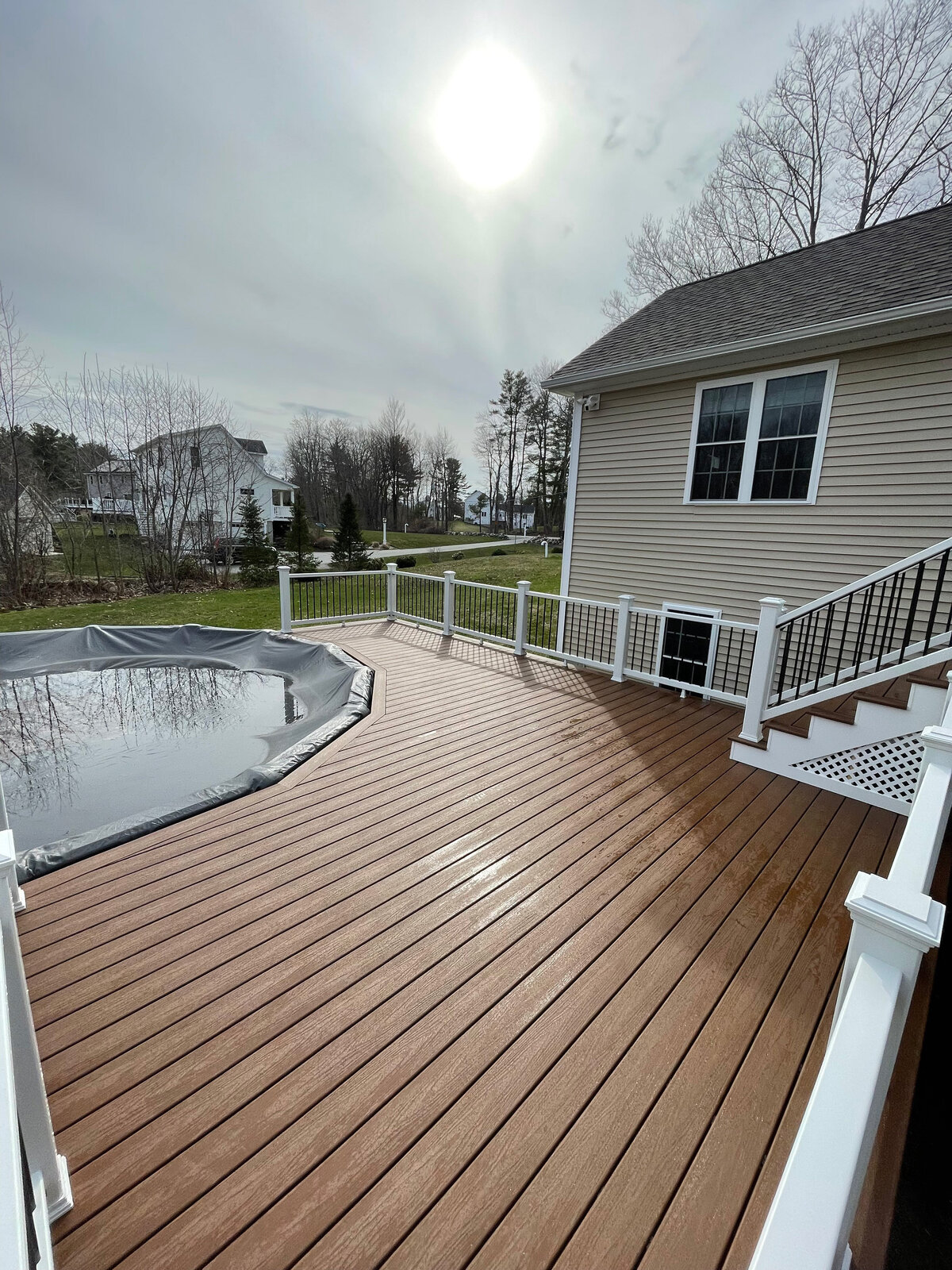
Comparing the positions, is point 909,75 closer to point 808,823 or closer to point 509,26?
point 509,26

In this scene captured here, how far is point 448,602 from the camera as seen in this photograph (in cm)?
720

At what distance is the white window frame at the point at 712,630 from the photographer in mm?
5008

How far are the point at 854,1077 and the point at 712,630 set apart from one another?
5.54 metres

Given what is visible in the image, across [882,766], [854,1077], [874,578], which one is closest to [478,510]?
[874,578]

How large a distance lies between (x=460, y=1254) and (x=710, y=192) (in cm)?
1614

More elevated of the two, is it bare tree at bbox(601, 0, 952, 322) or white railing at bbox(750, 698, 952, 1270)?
bare tree at bbox(601, 0, 952, 322)

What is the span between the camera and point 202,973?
1.93m

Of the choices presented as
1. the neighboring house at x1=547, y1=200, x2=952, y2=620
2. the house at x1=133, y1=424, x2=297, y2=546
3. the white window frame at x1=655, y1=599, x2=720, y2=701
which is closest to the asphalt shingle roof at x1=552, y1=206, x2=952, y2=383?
the neighboring house at x1=547, y1=200, x2=952, y2=620

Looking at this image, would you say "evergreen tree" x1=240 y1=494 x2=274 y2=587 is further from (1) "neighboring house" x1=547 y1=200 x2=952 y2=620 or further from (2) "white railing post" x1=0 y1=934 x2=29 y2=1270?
(2) "white railing post" x1=0 y1=934 x2=29 y2=1270

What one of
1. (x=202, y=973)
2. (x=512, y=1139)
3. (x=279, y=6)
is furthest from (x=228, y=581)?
(x=512, y=1139)

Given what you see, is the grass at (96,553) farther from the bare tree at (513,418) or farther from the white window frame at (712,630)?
the bare tree at (513,418)

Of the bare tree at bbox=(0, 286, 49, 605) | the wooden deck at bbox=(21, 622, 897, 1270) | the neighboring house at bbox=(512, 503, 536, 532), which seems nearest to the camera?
the wooden deck at bbox=(21, 622, 897, 1270)

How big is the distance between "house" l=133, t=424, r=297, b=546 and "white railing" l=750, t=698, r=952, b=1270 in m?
16.1

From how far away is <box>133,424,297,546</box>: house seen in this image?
13.6 meters
